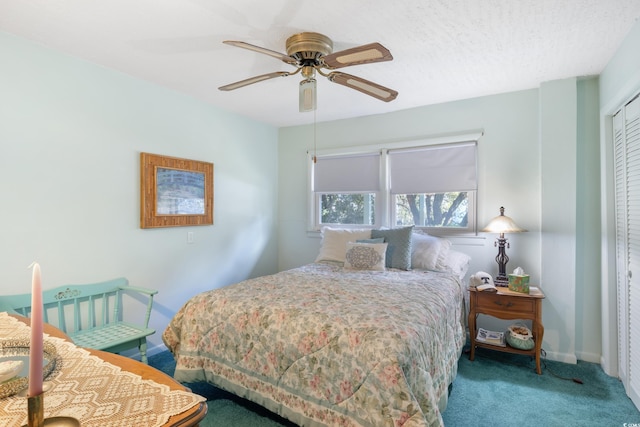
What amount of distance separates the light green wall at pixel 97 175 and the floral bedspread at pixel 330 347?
92 centimetres

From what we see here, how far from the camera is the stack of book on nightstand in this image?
9.11 ft

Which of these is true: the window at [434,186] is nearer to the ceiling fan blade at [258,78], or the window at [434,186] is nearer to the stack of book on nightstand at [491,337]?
the stack of book on nightstand at [491,337]

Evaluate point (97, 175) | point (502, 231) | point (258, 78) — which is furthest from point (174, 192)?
point (502, 231)

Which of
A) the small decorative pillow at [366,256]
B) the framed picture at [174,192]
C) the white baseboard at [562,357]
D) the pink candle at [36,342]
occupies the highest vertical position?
the framed picture at [174,192]

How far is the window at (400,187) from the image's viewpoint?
3.40 m

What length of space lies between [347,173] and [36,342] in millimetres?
3655

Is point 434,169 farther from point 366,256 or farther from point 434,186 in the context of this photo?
point 366,256

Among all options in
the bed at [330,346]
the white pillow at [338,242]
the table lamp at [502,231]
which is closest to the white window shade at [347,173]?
the white pillow at [338,242]

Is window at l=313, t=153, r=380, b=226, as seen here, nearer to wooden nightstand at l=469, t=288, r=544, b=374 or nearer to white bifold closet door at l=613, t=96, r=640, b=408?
wooden nightstand at l=469, t=288, r=544, b=374

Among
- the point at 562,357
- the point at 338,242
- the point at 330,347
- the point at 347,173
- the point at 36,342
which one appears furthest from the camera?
the point at 347,173

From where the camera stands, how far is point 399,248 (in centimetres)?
312

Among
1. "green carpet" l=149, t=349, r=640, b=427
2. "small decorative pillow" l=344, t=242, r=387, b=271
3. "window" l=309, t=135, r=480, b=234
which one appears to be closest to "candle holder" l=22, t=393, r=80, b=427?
"green carpet" l=149, t=349, r=640, b=427

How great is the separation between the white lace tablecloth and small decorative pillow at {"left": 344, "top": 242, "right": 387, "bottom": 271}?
2.27 metres

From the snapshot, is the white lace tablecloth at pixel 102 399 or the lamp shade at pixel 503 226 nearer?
the white lace tablecloth at pixel 102 399
